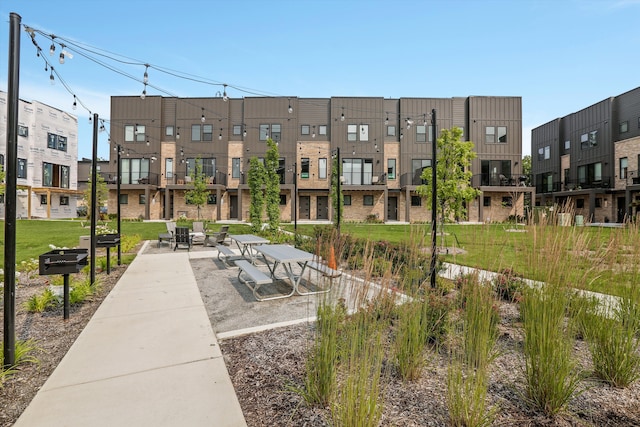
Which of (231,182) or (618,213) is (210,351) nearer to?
(231,182)

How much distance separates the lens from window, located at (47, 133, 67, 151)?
34291 millimetres

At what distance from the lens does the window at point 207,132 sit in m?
31.0

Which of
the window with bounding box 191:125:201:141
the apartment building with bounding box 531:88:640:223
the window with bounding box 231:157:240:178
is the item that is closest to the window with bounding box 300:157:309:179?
the window with bounding box 231:157:240:178

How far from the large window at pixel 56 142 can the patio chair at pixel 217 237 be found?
104 ft

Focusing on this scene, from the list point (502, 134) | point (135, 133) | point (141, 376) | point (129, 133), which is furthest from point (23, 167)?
point (502, 134)

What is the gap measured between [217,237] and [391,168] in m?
22.2

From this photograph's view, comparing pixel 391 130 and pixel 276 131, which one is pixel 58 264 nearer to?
pixel 276 131

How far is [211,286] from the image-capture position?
654cm

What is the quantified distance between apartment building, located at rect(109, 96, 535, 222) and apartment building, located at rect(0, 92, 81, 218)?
8.88m

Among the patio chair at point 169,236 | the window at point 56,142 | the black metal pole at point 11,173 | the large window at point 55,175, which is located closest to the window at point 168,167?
the large window at point 55,175

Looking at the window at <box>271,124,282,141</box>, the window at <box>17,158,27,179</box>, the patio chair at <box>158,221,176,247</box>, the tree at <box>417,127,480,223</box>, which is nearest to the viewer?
the tree at <box>417,127,480,223</box>

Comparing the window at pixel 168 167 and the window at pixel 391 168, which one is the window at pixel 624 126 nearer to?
the window at pixel 391 168

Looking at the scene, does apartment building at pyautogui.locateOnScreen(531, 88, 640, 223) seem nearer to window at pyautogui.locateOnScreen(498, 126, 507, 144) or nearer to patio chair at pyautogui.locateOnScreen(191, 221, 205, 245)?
window at pyautogui.locateOnScreen(498, 126, 507, 144)

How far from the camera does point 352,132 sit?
30.7m
